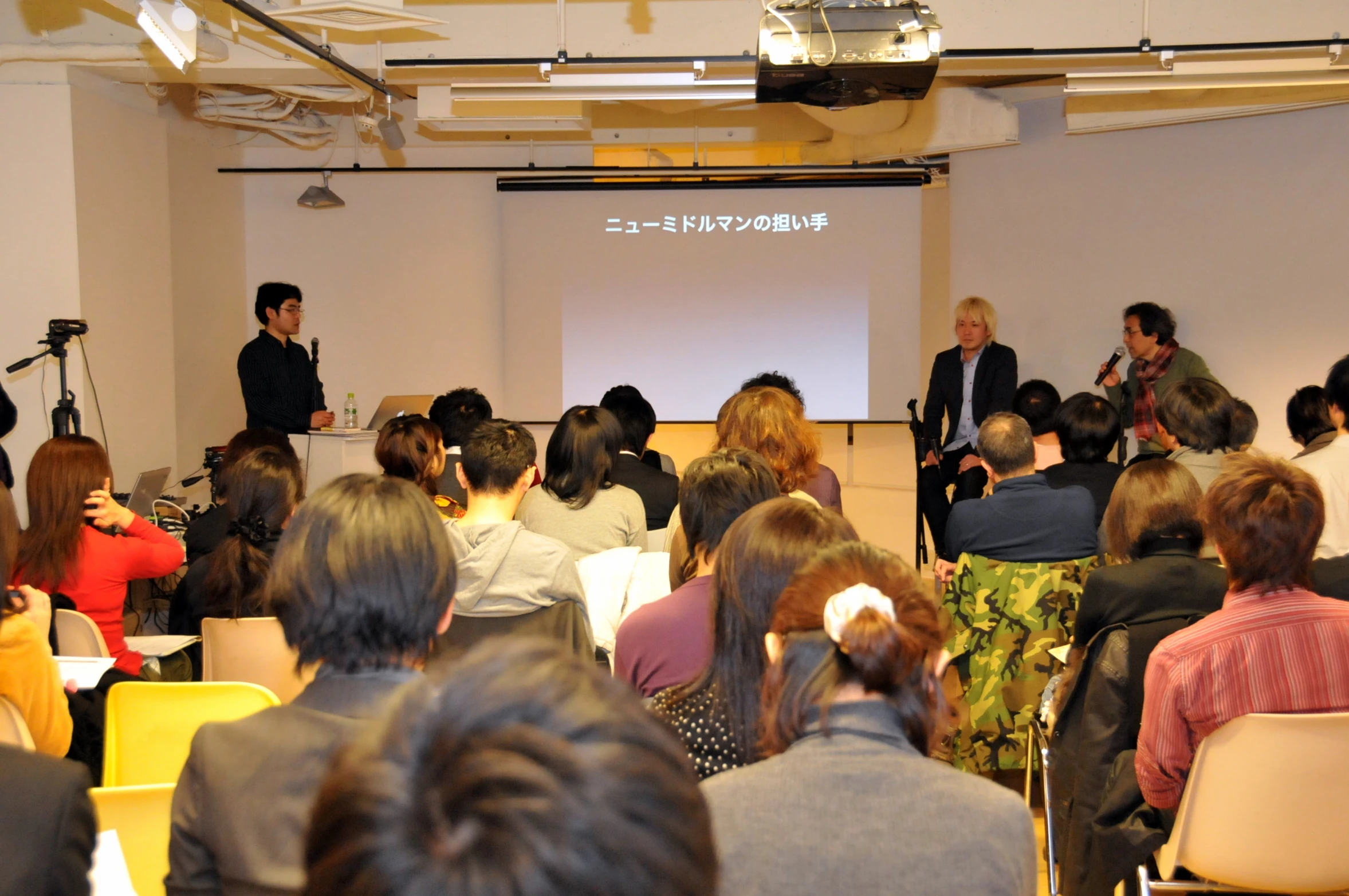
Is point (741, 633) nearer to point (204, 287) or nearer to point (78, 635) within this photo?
point (78, 635)

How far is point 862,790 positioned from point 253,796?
26.2 inches

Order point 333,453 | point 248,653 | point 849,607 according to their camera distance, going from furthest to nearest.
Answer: point 333,453 < point 248,653 < point 849,607

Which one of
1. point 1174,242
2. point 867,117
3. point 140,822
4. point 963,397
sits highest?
point 867,117

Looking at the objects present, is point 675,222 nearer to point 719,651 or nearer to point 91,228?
point 91,228

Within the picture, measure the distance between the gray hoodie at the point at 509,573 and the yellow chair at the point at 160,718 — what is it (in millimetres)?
679

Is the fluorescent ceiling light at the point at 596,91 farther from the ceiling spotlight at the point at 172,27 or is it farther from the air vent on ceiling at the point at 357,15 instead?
the ceiling spotlight at the point at 172,27

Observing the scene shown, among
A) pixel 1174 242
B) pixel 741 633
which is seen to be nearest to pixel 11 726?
pixel 741 633

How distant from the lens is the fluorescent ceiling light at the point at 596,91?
16.7 feet

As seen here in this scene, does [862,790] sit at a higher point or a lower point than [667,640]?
higher

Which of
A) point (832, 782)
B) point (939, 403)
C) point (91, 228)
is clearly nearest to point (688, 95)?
point (939, 403)

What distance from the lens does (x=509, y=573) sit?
260cm

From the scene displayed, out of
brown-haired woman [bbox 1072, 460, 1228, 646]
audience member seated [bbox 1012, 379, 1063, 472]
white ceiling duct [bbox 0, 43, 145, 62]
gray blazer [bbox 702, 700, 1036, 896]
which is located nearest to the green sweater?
audience member seated [bbox 1012, 379, 1063, 472]

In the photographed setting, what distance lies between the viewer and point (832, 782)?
42.4 inches

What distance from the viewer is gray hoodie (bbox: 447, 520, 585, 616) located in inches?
102
